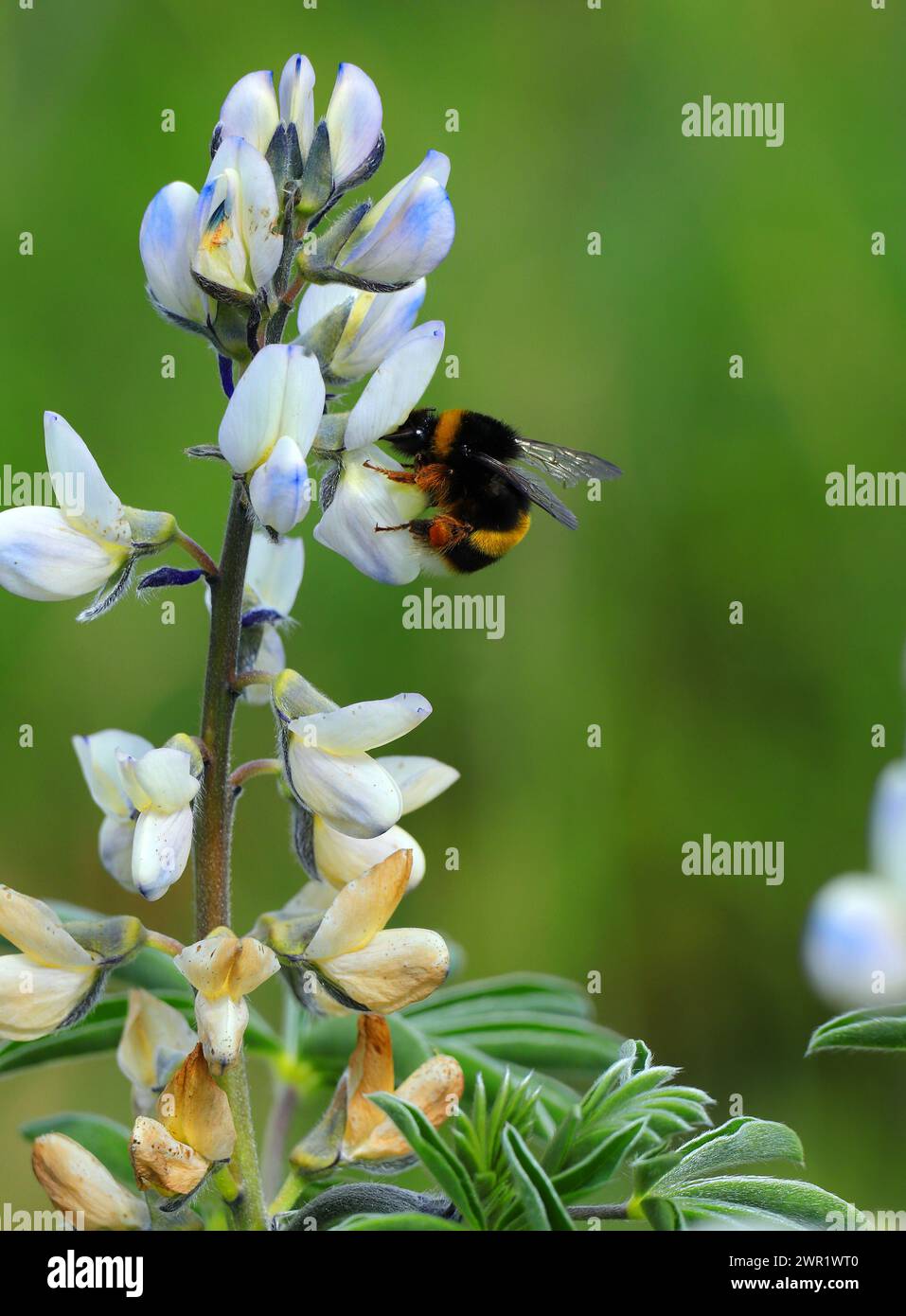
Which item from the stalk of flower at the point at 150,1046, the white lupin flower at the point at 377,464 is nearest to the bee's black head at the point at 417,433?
the white lupin flower at the point at 377,464

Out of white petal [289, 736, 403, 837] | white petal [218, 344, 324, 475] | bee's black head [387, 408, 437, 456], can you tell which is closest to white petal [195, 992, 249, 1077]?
white petal [289, 736, 403, 837]

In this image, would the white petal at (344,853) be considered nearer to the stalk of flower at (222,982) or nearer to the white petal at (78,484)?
the stalk of flower at (222,982)

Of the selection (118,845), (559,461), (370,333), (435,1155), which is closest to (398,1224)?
(435,1155)

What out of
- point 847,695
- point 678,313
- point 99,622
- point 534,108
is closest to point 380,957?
point 99,622

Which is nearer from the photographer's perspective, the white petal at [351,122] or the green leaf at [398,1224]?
the green leaf at [398,1224]

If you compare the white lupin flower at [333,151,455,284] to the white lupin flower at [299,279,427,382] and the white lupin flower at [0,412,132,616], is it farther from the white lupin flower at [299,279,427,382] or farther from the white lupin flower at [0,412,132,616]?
the white lupin flower at [0,412,132,616]
